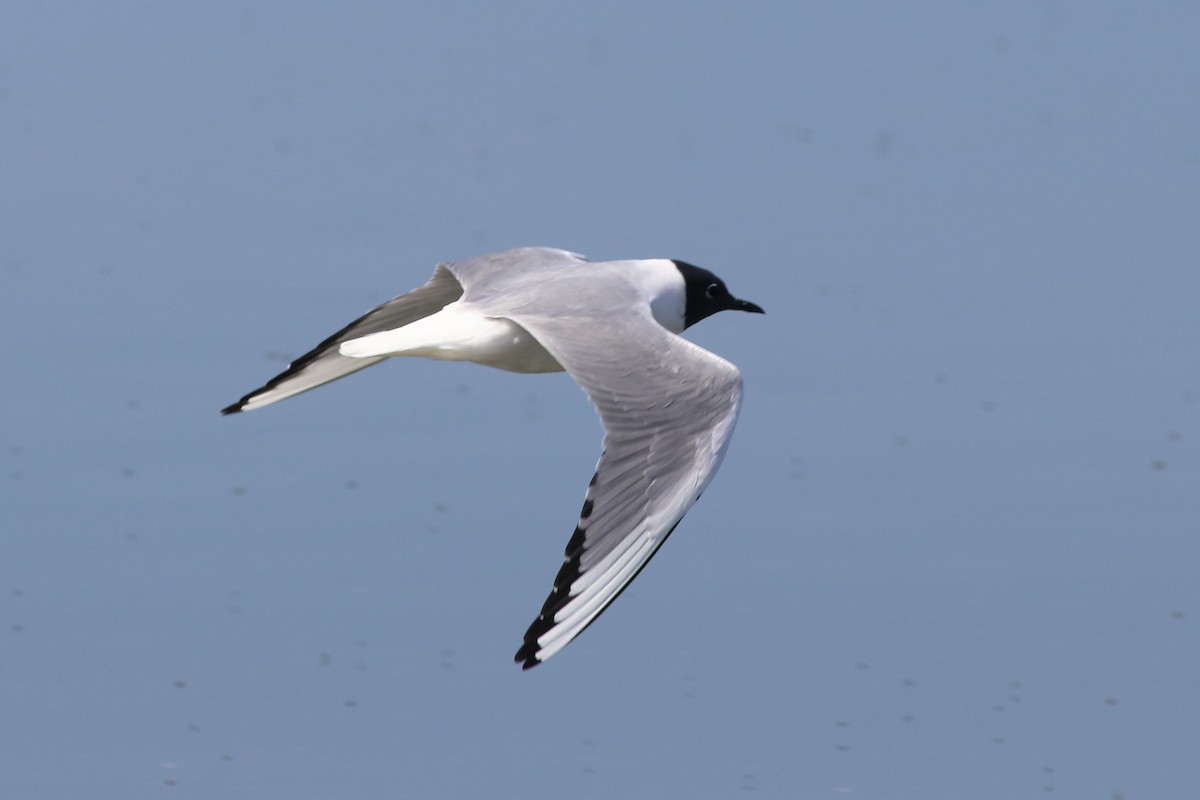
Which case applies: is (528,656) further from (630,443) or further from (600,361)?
(600,361)

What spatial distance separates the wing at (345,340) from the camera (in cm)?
622

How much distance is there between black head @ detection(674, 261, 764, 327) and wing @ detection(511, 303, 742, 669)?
71 cm

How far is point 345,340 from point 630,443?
1680 millimetres

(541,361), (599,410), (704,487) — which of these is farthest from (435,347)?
(704,487)

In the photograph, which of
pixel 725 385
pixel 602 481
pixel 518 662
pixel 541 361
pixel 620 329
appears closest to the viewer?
pixel 518 662

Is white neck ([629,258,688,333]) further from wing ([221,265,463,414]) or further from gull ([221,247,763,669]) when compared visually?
wing ([221,265,463,414])

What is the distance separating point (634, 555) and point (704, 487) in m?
0.29

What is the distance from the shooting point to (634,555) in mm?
4449

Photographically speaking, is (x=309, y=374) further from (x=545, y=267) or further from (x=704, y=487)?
(x=704, y=487)

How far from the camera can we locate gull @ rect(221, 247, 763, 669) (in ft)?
14.6

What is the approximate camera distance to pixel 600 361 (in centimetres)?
513

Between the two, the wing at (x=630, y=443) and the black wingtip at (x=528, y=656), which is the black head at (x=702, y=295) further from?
the black wingtip at (x=528, y=656)

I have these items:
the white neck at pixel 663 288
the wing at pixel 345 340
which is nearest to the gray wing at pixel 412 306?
the wing at pixel 345 340

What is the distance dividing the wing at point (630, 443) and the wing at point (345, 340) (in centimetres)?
97
